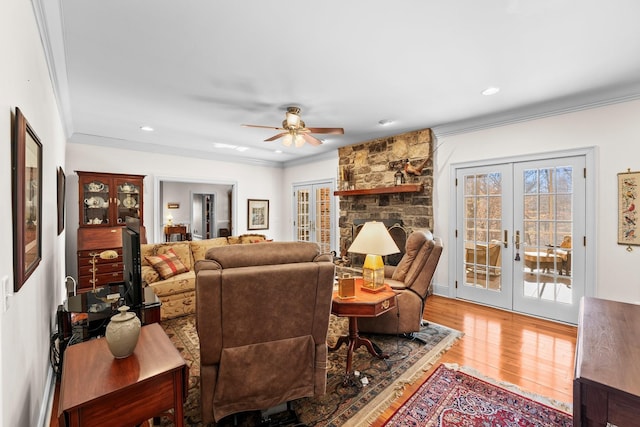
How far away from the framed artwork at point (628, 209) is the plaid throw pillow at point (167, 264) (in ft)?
17.1

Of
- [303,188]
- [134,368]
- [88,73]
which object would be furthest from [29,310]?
[303,188]

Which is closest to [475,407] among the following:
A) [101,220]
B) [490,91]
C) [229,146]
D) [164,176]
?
[490,91]

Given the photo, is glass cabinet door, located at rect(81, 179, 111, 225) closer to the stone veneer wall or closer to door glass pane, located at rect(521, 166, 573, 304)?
the stone veneer wall

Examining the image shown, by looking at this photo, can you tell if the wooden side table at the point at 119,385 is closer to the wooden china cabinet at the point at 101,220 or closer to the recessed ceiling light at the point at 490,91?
the recessed ceiling light at the point at 490,91

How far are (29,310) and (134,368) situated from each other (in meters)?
0.88

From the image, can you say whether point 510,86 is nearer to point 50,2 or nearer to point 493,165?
point 493,165

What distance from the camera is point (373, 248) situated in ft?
7.80

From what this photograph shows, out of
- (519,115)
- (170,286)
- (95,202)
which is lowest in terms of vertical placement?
(170,286)

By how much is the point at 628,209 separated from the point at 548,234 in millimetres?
755

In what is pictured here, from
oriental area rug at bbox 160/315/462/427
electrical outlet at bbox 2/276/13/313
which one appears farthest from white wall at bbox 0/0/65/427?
oriental area rug at bbox 160/315/462/427

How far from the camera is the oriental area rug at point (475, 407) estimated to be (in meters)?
1.88

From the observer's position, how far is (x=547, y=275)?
3.66m

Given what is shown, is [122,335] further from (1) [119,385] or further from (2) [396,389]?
(2) [396,389]

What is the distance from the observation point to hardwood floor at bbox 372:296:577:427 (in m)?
2.30
